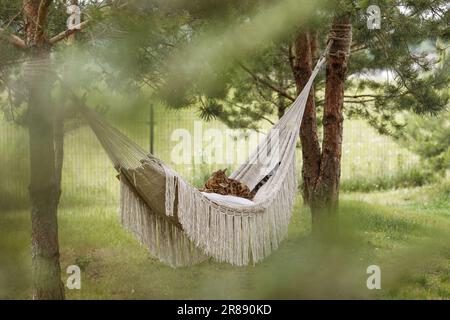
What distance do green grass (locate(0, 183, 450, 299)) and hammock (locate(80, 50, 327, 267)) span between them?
35cm

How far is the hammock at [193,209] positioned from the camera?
2395 mm

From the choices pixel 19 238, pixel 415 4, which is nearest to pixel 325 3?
pixel 415 4

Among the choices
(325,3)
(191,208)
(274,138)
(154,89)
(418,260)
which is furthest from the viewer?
(418,260)

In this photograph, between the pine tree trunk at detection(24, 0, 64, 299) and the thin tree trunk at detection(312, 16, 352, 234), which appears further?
the thin tree trunk at detection(312, 16, 352, 234)

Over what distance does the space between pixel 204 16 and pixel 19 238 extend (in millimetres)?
1598

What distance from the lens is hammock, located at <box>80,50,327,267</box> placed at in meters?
2.39

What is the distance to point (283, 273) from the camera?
324 cm

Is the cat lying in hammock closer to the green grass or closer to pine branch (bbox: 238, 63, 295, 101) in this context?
the green grass

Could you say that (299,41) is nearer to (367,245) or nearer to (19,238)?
(367,245)

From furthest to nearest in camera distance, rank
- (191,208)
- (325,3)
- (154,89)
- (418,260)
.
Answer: (418,260) → (154,89) → (325,3) → (191,208)

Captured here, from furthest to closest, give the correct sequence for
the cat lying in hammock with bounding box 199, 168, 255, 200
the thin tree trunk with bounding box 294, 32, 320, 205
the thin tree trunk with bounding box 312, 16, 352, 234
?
the thin tree trunk with bounding box 294, 32, 320, 205
the thin tree trunk with bounding box 312, 16, 352, 234
the cat lying in hammock with bounding box 199, 168, 255, 200

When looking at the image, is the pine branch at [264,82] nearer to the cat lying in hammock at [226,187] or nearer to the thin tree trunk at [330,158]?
the thin tree trunk at [330,158]

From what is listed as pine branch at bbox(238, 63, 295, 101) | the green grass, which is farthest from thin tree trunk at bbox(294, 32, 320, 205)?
the green grass

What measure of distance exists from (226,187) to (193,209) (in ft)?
1.59
